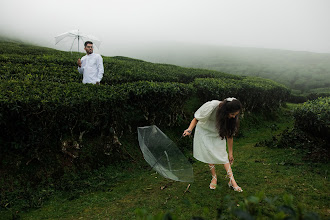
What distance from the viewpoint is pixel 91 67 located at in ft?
24.4

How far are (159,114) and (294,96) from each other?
20077 mm

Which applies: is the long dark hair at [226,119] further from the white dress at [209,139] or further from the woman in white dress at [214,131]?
the white dress at [209,139]

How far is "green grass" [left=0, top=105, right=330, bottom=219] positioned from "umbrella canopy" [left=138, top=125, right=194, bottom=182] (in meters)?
0.54

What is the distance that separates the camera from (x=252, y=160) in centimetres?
679

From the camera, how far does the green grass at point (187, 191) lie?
402cm

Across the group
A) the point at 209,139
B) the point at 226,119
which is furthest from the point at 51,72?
the point at 226,119

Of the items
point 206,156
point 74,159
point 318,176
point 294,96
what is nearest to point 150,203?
point 206,156

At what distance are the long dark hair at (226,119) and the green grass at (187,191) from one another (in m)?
1.10

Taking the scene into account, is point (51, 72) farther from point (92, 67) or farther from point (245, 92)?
point (245, 92)

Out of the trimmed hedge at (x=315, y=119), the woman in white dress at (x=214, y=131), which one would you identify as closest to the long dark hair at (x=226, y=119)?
the woman in white dress at (x=214, y=131)

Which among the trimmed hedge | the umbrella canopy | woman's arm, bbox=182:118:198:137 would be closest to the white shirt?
the umbrella canopy

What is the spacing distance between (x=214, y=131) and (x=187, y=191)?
1.34m

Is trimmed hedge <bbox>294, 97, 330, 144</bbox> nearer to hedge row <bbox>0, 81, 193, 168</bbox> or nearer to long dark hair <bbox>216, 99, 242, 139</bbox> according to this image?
long dark hair <bbox>216, 99, 242, 139</bbox>

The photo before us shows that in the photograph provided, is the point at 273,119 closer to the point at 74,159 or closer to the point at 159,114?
the point at 159,114
